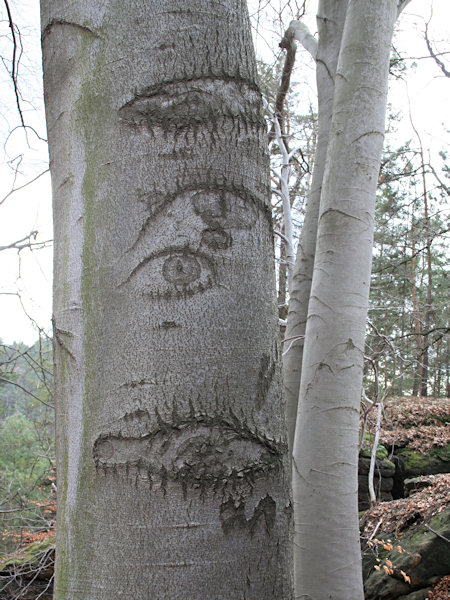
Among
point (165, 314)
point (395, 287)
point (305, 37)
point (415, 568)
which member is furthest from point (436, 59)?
point (395, 287)

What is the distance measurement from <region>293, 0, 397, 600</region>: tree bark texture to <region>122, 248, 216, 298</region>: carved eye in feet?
5.63

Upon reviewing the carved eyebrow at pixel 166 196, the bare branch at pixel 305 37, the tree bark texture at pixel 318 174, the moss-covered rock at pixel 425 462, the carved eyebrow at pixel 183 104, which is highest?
the bare branch at pixel 305 37

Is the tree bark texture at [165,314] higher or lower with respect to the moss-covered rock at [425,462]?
higher

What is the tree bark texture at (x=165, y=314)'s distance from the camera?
594 millimetres

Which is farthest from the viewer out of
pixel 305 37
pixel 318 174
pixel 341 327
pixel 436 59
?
pixel 436 59

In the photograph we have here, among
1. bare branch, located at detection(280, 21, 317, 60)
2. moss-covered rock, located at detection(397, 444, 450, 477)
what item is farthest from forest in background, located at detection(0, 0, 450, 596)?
bare branch, located at detection(280, 21, 317, 60)

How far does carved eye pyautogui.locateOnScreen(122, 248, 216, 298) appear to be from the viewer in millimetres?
651

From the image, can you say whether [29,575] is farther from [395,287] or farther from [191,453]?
[395,287]

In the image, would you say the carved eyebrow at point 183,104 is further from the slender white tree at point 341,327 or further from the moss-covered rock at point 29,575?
the moss-covered rock at point 29,575

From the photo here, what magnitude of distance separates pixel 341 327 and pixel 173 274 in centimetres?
176

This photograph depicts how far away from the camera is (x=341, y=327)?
2.29m

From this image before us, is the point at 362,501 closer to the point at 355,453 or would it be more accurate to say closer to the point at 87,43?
the point at 355,453

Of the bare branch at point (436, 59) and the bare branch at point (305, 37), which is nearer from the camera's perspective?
the bare branch at point (305, 37)

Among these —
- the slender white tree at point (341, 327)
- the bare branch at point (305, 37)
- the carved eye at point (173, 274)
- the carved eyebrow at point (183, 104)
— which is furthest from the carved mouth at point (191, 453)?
the bare branch at point (305, 37)
